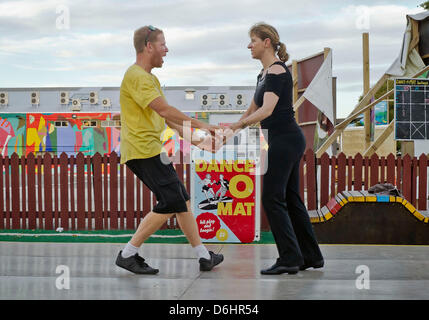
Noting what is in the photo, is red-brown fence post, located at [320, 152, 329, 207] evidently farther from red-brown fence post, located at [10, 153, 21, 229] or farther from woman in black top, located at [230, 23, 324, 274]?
red-brown fence post, located at [10, 153, 21, 229]

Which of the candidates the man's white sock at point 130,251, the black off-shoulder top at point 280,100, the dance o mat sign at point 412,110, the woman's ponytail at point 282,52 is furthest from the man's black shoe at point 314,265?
the dance o mat sign at point 412,110

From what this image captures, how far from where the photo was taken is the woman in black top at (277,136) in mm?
4844

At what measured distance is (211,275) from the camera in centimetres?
501

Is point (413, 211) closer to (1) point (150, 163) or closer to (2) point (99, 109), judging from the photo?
(1) point (150, 163)

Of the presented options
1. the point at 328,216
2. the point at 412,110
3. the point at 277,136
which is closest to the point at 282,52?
the point at 277,136

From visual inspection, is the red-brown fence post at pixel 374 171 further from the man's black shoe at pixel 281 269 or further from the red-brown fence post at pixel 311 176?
the man's black shoe at pixel 281 269

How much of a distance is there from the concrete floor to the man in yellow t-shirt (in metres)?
0.43

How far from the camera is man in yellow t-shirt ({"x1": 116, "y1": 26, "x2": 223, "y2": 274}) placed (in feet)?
15.6

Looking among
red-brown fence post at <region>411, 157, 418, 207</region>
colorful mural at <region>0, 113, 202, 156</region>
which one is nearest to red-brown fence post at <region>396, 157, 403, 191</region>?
red-brown fence post at <region>411, 157, 418, 207</region>

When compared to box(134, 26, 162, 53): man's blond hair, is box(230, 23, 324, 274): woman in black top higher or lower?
lower

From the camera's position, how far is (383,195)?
7.04 metres

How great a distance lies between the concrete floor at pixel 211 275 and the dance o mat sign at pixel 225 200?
0.31m

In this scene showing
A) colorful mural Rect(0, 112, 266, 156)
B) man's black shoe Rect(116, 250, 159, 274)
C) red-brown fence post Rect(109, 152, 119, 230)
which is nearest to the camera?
man's black shoe Rect(116, 250, 159, 274)
